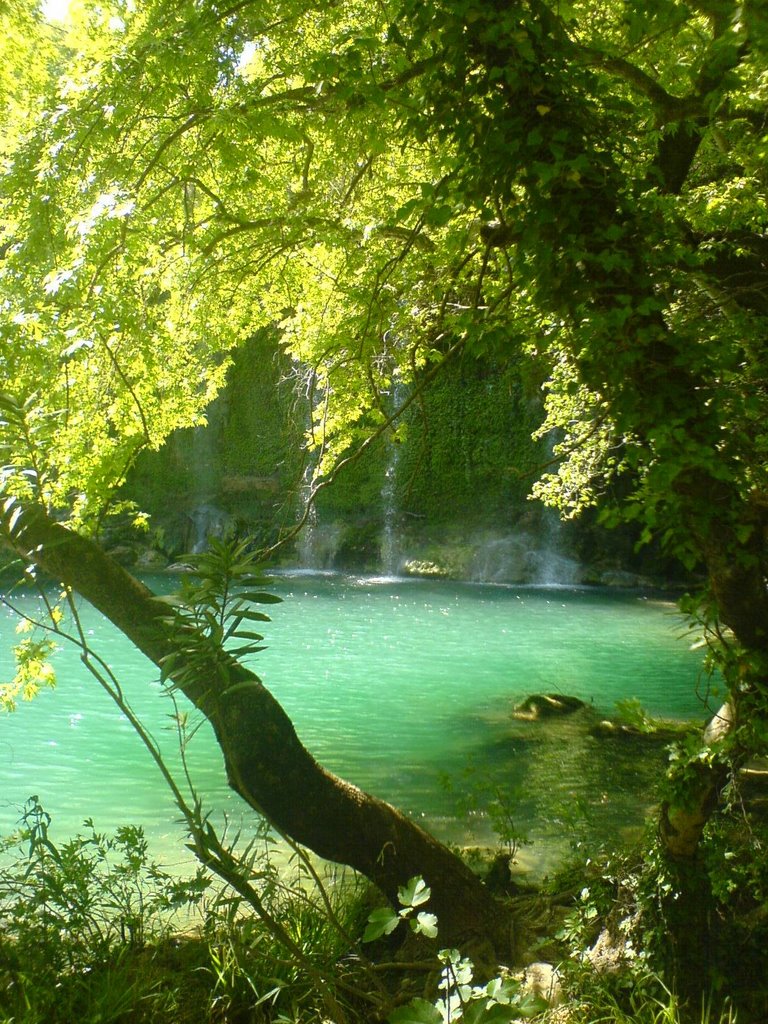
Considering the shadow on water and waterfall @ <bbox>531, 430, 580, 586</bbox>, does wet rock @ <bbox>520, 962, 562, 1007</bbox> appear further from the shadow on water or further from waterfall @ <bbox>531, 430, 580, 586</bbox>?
waterfall @ <bbox>531, 430, 580, 586</bbox>

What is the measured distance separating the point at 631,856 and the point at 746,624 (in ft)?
4.83

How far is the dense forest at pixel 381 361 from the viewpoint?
263 centimetres

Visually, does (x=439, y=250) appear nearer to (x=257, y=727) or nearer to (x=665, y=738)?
(x=257, y=727)

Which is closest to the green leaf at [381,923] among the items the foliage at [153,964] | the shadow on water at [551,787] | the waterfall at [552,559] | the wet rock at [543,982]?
the foliage at [153,964]

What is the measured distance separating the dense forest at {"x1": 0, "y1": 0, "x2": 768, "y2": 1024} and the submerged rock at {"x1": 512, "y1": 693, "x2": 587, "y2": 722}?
136 inches

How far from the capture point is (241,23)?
4602mm

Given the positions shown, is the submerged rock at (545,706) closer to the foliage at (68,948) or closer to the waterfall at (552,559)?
the foliage at (68,948)

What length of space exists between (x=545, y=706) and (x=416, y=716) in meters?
1.57

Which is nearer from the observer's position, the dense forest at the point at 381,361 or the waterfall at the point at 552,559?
the dense forest at the point at 381,361

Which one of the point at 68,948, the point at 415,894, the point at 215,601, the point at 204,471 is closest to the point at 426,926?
the point at 415,894

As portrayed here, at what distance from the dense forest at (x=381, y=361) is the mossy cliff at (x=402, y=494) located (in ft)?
48.4

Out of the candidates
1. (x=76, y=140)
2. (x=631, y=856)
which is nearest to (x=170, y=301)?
(x=76, y=140)

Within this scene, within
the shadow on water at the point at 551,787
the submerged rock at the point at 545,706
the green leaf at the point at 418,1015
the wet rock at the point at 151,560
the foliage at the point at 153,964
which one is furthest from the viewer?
the wet rock at the point at 151,560

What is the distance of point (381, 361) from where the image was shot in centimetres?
600
